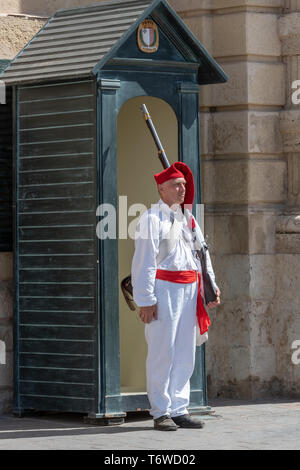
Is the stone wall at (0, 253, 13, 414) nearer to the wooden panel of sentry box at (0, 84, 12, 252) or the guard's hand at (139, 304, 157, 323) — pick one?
the wooden panel of sentry box at (0, 84, 12, 252)

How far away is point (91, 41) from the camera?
340 inches

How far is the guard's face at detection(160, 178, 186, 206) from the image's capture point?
839 centimetres

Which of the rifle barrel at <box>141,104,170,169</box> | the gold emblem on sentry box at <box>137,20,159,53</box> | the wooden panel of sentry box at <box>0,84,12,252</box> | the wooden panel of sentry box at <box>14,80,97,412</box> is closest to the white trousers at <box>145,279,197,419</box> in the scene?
the wooden panel of sentry box at <box>14,80,97,412</box>

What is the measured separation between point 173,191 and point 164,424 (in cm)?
148

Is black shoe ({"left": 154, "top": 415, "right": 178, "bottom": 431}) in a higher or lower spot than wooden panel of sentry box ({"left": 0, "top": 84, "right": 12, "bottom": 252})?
lower

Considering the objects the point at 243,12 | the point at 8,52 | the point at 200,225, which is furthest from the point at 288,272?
the point at 8,52

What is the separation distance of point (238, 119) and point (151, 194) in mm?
1023

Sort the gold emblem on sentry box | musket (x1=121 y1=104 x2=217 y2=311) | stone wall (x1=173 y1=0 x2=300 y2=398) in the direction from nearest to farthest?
musket (x1=121 y1=104 x2=217 y2=311) < the gold emblem on sentry box < stone wall (x1=173 y1=0 x2=300 y2=398)

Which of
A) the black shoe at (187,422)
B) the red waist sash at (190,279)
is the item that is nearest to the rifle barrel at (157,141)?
the red waist sash at (190,279)

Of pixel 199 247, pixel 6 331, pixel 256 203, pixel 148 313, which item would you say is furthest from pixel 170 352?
pixel 256 203

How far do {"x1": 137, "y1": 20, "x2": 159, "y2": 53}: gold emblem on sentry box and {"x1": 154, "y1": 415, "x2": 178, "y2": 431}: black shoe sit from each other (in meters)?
2.43

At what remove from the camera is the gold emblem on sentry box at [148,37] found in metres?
8.70
